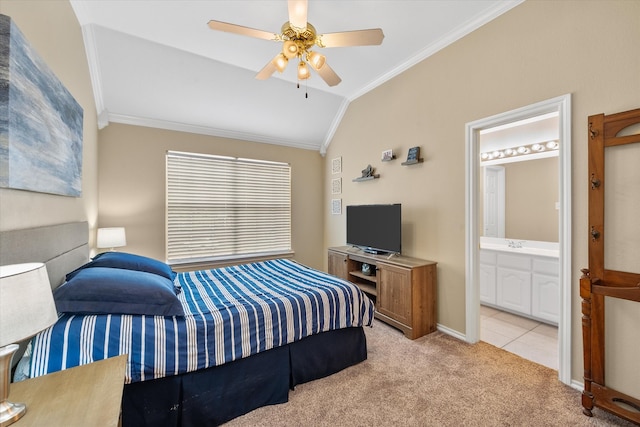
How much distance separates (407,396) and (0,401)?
2124mm

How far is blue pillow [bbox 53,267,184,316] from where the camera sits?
1.54 metres

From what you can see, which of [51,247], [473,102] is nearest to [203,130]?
[51,247]

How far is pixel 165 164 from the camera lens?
3795 mm

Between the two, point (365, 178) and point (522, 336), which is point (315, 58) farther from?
point (522, 336)

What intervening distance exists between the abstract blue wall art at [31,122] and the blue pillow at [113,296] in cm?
60

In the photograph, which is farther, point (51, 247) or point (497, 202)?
point (497, 202)

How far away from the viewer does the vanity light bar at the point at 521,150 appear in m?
3.43

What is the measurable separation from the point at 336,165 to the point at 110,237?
3.36m

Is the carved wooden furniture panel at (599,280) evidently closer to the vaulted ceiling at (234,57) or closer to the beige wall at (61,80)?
the vaulted ceiling at (234,57)

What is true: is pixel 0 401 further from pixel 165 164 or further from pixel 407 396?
pixel 165 164

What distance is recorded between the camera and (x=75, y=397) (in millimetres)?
1006

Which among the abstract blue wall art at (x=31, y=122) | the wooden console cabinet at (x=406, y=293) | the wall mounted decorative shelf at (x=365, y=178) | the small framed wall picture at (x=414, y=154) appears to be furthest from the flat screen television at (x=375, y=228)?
the abstract blue wall art at (x=31, y=122)

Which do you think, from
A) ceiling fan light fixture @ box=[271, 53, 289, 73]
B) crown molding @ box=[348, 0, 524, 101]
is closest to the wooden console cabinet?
ceiling fan light fixture @ box=[271, 53, 289, 73]

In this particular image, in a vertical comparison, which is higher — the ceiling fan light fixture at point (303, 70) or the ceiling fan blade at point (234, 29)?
the ceiling fan blade at point (234, 29)
